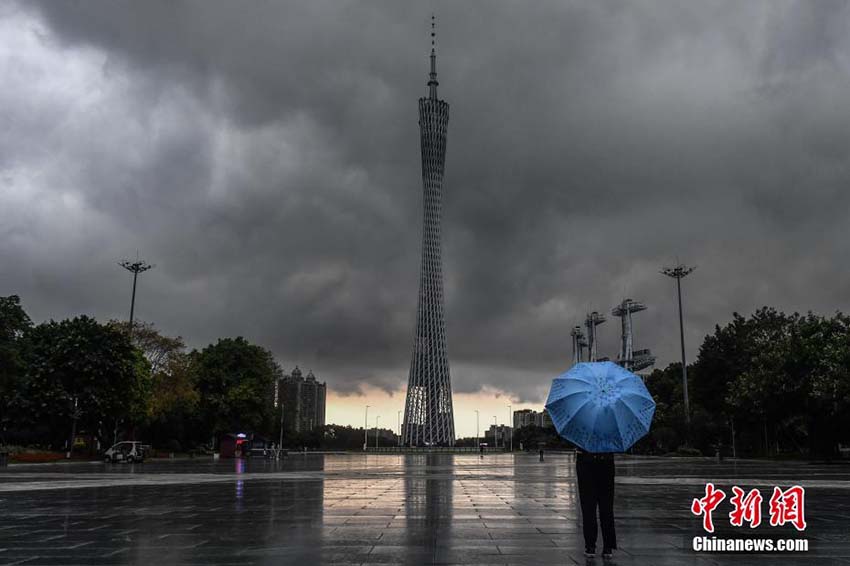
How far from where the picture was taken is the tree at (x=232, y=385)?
250 ft

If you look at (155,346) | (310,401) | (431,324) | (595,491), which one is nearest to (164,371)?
(155,346)

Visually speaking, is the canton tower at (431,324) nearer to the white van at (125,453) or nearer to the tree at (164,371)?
the tree at (164,371)

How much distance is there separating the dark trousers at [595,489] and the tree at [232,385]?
230 ft

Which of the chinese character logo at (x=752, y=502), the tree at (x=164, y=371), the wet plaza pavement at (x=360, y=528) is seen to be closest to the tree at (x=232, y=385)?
the tree at (x=164, y=371)

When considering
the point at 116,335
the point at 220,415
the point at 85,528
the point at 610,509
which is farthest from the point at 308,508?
the point at 220,415

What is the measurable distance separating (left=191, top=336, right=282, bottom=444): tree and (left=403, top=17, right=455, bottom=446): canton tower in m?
28.2

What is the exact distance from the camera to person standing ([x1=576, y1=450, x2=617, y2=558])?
8.32 meters

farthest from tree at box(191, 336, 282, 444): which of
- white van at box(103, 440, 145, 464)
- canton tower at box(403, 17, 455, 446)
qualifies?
canton tower at box(403, 17, 455, 446)

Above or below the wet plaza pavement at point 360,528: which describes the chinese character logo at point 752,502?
above

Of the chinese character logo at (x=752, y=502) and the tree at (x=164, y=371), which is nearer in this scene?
the chinese character logo at (x=752, y=502)

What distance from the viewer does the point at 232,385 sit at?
7775 centimetres

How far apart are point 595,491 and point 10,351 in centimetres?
4771

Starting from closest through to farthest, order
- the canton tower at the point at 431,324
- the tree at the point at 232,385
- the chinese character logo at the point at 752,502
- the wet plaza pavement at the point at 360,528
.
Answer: the wet plaza pavement at the point at 360,528 → the chinese character logo at the point at 752,502 → the tree at the point at 232,385 → the canton tower at the point at 431,324

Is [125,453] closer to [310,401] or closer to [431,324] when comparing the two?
[431,324]
